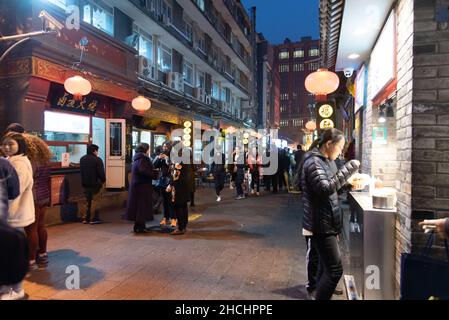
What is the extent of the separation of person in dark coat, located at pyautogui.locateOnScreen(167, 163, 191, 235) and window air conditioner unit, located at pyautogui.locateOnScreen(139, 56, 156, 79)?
765 cm

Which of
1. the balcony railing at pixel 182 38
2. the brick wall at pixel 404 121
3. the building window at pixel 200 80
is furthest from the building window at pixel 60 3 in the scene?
the building window at pixel 200 80

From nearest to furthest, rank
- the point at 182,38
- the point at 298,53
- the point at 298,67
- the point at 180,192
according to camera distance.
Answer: the point at 180,192 → the point at 182,38 → the point at 298,53 → the point at 298,67

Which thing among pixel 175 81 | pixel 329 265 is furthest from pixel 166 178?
pixel 175 81

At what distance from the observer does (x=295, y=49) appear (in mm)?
85562

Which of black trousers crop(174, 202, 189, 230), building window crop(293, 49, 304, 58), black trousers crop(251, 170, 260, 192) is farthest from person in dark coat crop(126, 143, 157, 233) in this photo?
building window crop(293, 49, 304, 58)

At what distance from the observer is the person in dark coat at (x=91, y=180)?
865 centimetres

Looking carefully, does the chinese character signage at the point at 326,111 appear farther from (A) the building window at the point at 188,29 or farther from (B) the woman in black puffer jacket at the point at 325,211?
(A) the building window at the point at 188,29

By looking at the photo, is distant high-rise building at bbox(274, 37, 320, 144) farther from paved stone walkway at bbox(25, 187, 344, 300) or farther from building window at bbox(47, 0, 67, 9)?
paved stone walkway at bbox(25, 187, 344, 300)

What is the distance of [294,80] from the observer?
8662 cm

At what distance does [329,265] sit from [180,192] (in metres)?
4.57

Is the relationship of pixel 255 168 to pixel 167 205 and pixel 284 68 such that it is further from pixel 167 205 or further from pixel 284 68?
pixel 284 68
